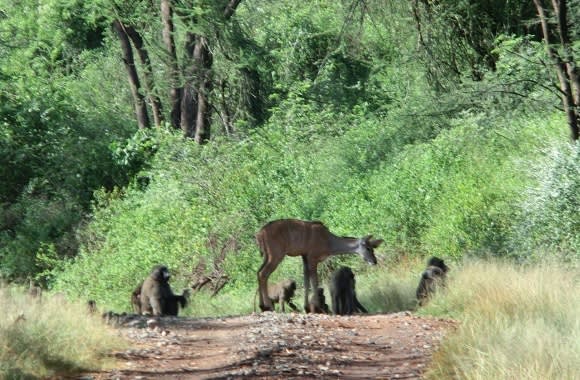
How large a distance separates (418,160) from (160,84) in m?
10.4

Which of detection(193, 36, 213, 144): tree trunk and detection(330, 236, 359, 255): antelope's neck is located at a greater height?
detection(193, 36, 213, 144): tree trunk

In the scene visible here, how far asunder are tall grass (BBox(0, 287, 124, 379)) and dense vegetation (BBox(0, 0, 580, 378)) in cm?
671

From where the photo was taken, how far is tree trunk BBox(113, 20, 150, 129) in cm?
3434

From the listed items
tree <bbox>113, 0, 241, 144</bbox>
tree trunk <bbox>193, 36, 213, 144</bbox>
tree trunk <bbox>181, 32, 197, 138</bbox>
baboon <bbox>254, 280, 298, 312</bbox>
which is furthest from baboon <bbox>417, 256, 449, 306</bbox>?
tree trunk <bbox>181, 32, 197, 138</bbox>

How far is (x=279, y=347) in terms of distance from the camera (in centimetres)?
1197

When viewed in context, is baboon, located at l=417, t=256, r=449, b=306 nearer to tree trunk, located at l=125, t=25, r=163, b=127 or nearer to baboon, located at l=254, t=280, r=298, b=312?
baboon, located at l=254, t=280, r=298, b=312

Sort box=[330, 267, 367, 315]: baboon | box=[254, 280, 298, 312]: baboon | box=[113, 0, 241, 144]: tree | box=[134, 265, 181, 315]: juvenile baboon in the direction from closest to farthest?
box=[330, 267, 367, 315]: baboon → box=[134, 265, 181, 315]: juvenile baboon → box=[254, 280, 298, 312]: baboon → box=[113, 0, 241, 144]: tree

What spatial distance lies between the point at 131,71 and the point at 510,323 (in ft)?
79.8

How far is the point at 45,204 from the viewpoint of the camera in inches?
1283

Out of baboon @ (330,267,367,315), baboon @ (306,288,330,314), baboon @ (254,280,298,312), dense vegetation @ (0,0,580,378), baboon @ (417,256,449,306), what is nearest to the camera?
baboon @ (417,256,449,306)

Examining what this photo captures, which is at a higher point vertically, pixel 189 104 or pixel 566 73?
pixel 189 104

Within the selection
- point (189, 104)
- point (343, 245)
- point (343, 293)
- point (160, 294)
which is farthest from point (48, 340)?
point (189, 104)

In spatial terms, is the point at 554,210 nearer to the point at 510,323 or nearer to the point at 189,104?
the point at 510,323

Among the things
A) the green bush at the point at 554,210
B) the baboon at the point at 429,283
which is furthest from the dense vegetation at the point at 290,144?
the baboon at the point at 429,283
